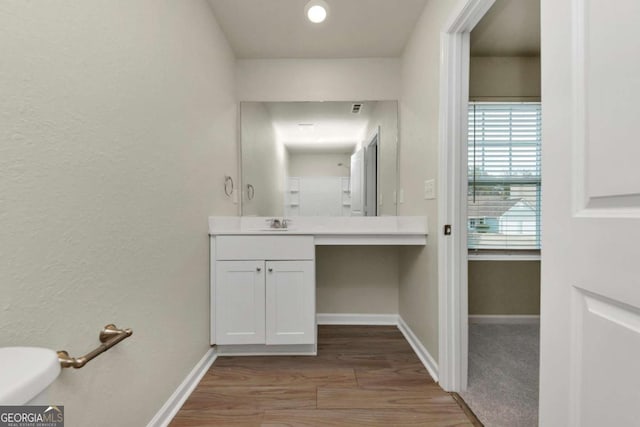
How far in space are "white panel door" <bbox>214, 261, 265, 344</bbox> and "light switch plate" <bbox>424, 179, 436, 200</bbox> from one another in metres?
1.15

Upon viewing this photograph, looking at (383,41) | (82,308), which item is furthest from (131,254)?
(383,41)

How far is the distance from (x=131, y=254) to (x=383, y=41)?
86.5 inches

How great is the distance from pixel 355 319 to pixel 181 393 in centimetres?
147

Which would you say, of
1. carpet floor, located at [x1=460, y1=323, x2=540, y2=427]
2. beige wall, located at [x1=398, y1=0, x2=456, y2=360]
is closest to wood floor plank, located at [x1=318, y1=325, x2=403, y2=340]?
beige wall, located at [x1=398, y1=0, x2=456, y2=360]

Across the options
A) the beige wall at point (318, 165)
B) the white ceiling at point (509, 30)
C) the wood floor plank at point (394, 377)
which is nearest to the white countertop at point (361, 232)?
the beige wall at point (318, 165)

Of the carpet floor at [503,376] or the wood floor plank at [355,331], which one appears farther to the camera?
the wood floor plank at [355,331]

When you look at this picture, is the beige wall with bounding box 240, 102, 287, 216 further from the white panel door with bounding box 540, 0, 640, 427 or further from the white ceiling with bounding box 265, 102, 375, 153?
the white panel door with bounding box 540, 0, 640, 427

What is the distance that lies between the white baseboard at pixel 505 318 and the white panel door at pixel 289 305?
1.61 metres

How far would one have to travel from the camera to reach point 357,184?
2.43 meters

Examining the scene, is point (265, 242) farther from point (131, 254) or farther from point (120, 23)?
point (120, 23)

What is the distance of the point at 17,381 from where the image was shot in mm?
458

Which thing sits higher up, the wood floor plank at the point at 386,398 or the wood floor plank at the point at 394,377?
the wood floor plank at the point at 394,377

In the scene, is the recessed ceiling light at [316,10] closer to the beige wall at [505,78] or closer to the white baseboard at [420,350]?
the beige wall at [505,78]

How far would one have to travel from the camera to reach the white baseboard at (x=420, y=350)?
171 centimetres
